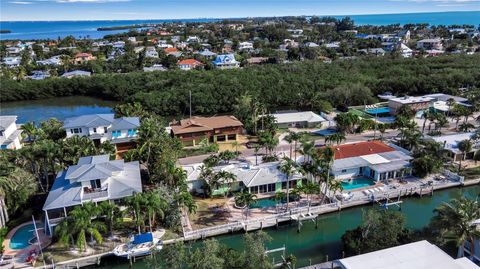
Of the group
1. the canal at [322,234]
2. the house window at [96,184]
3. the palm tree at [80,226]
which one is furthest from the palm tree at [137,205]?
the house window at [96,184]

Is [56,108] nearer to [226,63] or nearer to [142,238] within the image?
[226,63]

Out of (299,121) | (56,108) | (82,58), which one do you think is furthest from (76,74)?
(299,121)

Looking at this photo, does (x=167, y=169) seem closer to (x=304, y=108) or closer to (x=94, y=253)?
(x=94, y=253)

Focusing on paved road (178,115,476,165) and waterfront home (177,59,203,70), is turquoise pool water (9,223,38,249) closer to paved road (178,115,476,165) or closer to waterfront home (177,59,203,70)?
paved road (178,115,476,165)

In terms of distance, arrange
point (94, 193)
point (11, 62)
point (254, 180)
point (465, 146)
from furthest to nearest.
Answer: point (11, 62), point (465, 146), point (254, 180), point (94, 193)

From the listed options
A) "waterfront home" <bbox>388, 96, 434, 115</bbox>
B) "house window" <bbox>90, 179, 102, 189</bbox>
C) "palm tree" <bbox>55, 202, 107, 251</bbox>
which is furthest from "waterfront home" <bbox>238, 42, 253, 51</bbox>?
"palm tree" <bbox>55, 202, 107, 251</bbox>
